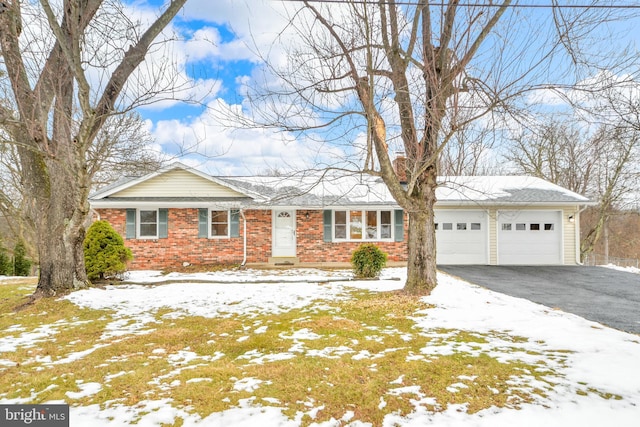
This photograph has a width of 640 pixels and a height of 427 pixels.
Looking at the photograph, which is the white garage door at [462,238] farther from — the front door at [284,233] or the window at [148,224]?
the window at [148,224]

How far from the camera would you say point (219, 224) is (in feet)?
45.4

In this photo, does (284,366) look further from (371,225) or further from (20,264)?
(20,264)

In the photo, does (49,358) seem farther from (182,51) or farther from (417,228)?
(417,228)

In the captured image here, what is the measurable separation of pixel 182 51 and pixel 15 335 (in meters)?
5.21

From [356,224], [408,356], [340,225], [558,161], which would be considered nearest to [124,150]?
[408,356]

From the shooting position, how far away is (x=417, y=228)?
7516 millimetres

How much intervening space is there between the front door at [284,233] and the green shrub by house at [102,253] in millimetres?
5385

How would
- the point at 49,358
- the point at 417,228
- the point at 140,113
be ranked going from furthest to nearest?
the point at 140,113, the point at 417,228, the point at 49,358

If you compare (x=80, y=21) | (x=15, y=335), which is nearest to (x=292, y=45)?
(x=80, y=21)

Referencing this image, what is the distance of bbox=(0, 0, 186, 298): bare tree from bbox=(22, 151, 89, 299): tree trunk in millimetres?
17

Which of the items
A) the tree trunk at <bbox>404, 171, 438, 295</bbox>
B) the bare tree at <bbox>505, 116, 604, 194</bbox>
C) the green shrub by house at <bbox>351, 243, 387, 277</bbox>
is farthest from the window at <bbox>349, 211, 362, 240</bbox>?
the bare tree at <bbox>505, 116, 604, 194</bbox>

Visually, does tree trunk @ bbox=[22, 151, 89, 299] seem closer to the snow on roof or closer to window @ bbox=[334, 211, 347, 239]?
the snow on roof

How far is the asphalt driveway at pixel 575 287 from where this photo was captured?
21.3ft

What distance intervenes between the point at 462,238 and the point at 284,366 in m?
12.7
